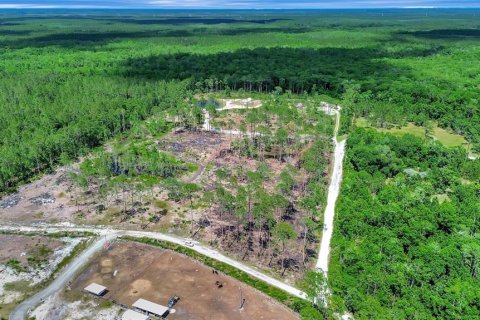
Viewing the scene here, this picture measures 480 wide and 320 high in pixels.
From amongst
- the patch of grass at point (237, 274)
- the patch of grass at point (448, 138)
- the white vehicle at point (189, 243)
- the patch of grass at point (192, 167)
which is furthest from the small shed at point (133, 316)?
the patch of grass at point (448, 138)

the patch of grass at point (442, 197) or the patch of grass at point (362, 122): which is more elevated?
the patch of grass at point (442, 197)

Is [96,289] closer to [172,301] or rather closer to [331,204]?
[172,301]

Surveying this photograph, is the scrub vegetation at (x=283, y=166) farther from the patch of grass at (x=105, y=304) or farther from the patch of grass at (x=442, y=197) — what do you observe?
the patch of grass at (x=105, y=304)

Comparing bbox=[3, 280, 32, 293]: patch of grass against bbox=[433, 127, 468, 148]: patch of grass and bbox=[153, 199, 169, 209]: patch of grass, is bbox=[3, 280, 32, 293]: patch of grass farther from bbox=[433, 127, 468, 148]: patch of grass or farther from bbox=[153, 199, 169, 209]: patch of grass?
bbox=[433, 127, 468, 148]: patch of grass

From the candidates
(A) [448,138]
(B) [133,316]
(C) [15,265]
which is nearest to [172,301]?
(B) [133,316]

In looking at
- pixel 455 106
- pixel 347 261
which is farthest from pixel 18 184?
pixel 455 106
